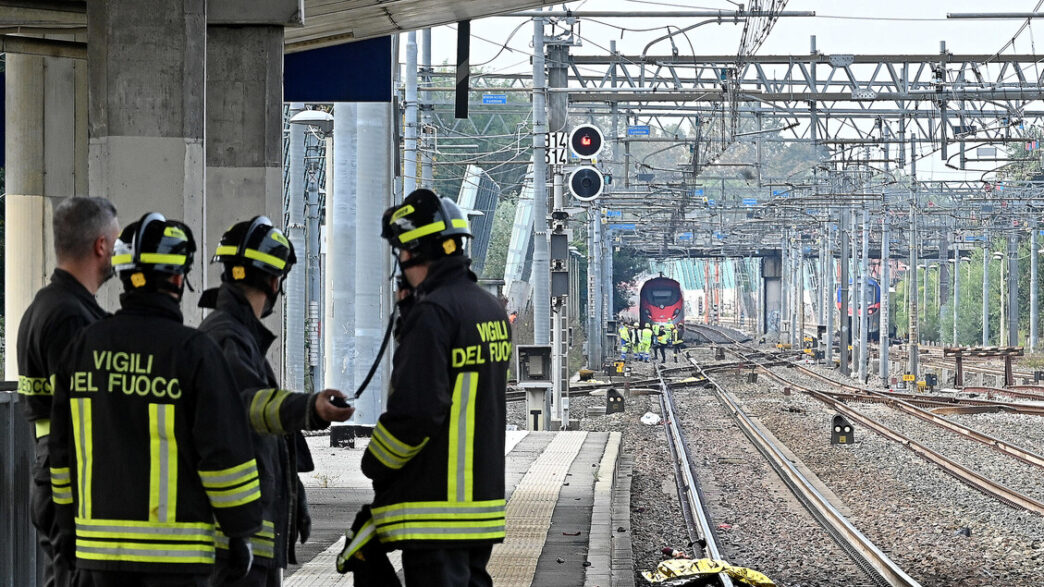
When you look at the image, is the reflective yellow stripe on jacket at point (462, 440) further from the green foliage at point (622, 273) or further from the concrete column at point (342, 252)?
the green foliage at point (622, 273)

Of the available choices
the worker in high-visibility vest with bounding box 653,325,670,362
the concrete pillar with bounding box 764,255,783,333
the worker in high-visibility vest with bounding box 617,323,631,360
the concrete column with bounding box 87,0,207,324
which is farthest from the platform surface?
the concrete pillar with bounding box 764,255,783,333

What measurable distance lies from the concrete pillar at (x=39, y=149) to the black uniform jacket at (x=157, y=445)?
6652 mm

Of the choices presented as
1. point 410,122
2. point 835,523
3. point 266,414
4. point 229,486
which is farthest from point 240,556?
point 410,122

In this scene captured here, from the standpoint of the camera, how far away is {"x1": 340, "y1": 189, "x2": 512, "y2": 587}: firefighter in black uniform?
4781mm

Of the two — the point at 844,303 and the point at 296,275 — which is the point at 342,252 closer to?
the point at 296,275

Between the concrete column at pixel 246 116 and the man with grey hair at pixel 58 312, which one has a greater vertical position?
the concrete column at pixel 246 116

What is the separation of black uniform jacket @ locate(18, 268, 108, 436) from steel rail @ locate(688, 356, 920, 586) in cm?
773

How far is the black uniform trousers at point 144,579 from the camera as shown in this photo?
179 inches

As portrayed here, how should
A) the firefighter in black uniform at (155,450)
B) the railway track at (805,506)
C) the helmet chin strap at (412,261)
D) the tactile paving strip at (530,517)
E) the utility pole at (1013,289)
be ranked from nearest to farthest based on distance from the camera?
the firefighter in black uniform at (155,450)
the helmet chin strap at (412,261)
the tactile paving strip at (530,517)
the railway track at (805,506)
the utility pole at (1013,289)

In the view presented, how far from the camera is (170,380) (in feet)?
14.8

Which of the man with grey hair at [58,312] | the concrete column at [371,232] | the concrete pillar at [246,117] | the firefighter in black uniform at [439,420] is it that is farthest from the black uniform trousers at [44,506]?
the concrete column at [371,232]

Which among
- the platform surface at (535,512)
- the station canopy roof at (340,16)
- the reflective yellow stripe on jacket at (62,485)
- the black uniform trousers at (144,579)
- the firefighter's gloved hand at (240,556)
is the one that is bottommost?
the platform surface at (535,512)

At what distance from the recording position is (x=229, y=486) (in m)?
4.54

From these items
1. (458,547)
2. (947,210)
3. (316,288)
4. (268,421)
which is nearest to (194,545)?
(268,421)
